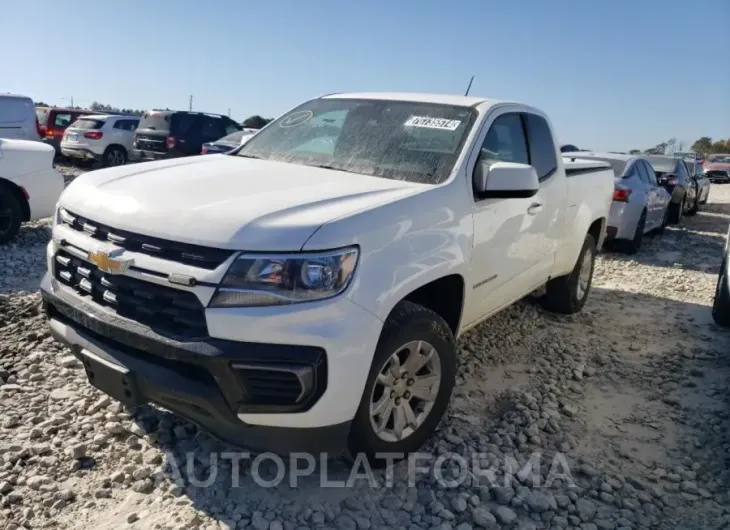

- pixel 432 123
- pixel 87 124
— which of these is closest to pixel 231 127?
pixel 87 124

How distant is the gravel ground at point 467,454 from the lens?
2.72m

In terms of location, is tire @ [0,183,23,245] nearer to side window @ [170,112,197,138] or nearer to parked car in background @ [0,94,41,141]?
parked car in background @ [0,94,41,141]

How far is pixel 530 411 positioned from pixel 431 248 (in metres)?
1.44

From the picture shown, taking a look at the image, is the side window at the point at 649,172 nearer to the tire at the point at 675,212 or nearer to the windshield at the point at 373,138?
the tire at the point at 675,212

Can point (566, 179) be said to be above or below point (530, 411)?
above

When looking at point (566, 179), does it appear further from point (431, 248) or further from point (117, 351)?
point (117, 351)

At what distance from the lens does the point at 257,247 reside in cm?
241

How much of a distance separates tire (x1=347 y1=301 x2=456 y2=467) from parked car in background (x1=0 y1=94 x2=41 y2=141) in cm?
1277

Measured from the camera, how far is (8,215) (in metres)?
6.83

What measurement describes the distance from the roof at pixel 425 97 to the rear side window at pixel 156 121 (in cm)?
1180

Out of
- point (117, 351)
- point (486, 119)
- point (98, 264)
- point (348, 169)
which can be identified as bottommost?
point (117, 351)

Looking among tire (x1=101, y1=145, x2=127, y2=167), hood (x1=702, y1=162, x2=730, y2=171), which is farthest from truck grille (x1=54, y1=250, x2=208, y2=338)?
hood (x1=702, y1=162, x2=730, y2=171)

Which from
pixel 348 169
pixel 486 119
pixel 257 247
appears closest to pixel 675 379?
pixel 486 119

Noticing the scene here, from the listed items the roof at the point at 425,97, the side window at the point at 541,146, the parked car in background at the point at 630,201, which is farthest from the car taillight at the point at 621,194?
the roof at the point at 425,97
